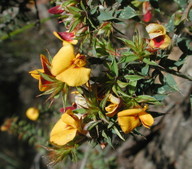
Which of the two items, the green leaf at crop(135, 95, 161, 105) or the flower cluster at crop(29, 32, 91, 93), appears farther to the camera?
the green leaf at crop(135, 95, 161, 105)

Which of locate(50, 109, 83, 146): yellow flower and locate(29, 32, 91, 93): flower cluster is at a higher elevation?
locate(29, 32, 91, 93): flower cluster

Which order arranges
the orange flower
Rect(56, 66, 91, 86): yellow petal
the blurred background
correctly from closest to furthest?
1. Rect(56, 66, 91, 86): yellow petal
2. the orange flower
3. the blurred background

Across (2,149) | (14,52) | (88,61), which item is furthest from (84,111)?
(2,149)

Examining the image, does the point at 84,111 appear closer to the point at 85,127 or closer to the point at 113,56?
the point at 85,127

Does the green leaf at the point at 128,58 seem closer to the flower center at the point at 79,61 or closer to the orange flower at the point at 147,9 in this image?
the flower center at the point at 79,61

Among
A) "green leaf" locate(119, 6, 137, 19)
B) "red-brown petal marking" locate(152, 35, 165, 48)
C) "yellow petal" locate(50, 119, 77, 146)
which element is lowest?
"yellow petal" locate(50, 119, 77, 146)

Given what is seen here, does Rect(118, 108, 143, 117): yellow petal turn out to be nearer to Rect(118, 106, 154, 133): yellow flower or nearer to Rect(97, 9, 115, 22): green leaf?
Rect(118, 106, 154, 133): yellow flower

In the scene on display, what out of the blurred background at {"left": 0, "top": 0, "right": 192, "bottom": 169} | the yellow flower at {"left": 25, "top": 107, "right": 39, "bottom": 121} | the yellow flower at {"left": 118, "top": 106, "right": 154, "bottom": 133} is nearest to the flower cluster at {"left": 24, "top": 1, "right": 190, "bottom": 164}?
the yellow flower at {"left": 118, "top": 106, "right": 154, "bottom": 133}
